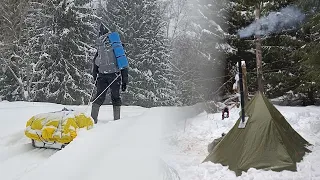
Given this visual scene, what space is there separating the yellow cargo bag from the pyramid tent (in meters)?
3.05

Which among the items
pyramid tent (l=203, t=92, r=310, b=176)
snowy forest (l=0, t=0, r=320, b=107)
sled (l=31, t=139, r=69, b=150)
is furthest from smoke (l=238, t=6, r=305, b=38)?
sled (l=31, t=139, r=69, b=150)

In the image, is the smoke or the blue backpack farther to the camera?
the smoke

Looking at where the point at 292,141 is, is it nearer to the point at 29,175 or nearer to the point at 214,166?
the point at 214,166

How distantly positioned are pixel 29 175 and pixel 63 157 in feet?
0.78

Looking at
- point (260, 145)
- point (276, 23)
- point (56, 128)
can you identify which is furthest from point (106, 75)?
point (276, 23)

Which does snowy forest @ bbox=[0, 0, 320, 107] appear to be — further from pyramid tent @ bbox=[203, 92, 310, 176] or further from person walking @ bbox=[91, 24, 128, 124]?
person walking @ bbox=[91, 24, 128, 124]

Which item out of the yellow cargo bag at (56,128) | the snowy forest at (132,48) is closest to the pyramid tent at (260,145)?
the yellow cargo bag at (56,128)

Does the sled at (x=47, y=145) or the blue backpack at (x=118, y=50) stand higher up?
the blue backpack at (x=118, y=50)

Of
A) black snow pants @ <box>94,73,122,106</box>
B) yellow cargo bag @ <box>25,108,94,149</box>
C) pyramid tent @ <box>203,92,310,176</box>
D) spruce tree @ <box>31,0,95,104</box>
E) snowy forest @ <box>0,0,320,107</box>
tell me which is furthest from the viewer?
spruce tree @ <box>31,0,95,104</box>

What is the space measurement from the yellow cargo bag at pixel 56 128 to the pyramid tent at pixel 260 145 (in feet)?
10.00

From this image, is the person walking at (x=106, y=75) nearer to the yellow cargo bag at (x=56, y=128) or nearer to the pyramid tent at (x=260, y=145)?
the yellow cargo bag at (x=56, y=128)

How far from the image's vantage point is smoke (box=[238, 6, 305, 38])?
1150 centimetres

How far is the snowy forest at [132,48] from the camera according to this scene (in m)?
12.7

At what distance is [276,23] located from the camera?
1313 cm
